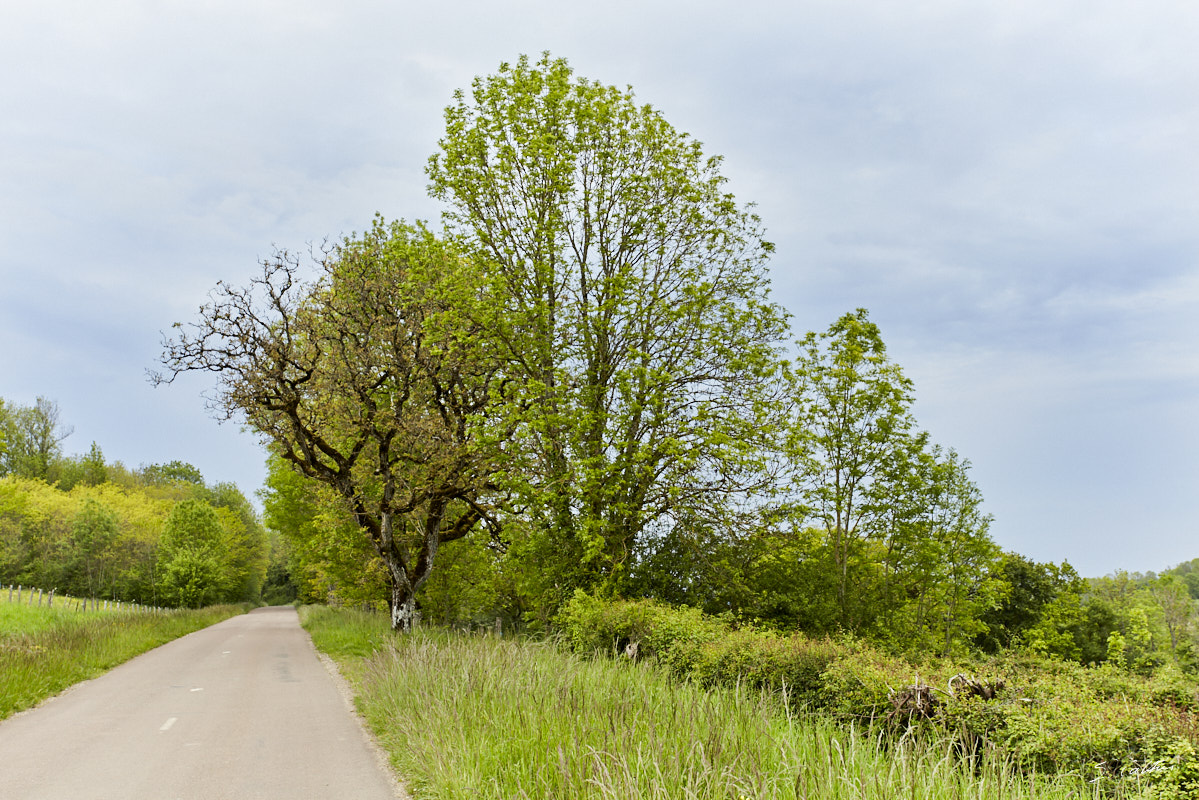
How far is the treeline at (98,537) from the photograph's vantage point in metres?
56.4

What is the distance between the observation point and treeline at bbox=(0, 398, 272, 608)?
5638 centimetres

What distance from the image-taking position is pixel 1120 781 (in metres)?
4.55

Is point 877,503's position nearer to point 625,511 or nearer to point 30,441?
point 625,511

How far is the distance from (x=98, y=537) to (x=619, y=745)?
67.4 meters

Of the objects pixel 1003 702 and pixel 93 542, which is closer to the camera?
pixel 1003 702

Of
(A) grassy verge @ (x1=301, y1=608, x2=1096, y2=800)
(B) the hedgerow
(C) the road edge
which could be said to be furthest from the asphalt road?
(B) the hedgerow

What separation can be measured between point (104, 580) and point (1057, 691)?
74341mm

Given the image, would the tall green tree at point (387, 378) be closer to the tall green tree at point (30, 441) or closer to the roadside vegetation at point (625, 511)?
the roadside vegetation at point (625, 511)

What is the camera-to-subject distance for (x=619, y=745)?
5.43 meters

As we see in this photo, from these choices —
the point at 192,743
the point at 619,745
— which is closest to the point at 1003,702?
the point at 619,745

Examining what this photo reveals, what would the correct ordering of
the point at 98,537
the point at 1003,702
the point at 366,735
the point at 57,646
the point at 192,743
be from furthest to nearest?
the point at 98,537
the point at 57,646
the point at 366,735
the point at 192,743
the point at 1003,702

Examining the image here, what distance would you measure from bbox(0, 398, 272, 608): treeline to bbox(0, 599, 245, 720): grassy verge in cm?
2277

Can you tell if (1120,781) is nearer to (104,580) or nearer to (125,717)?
(125,717)

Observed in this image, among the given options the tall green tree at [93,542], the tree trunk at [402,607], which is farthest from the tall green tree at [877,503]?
the tall green tree at [93,542]
